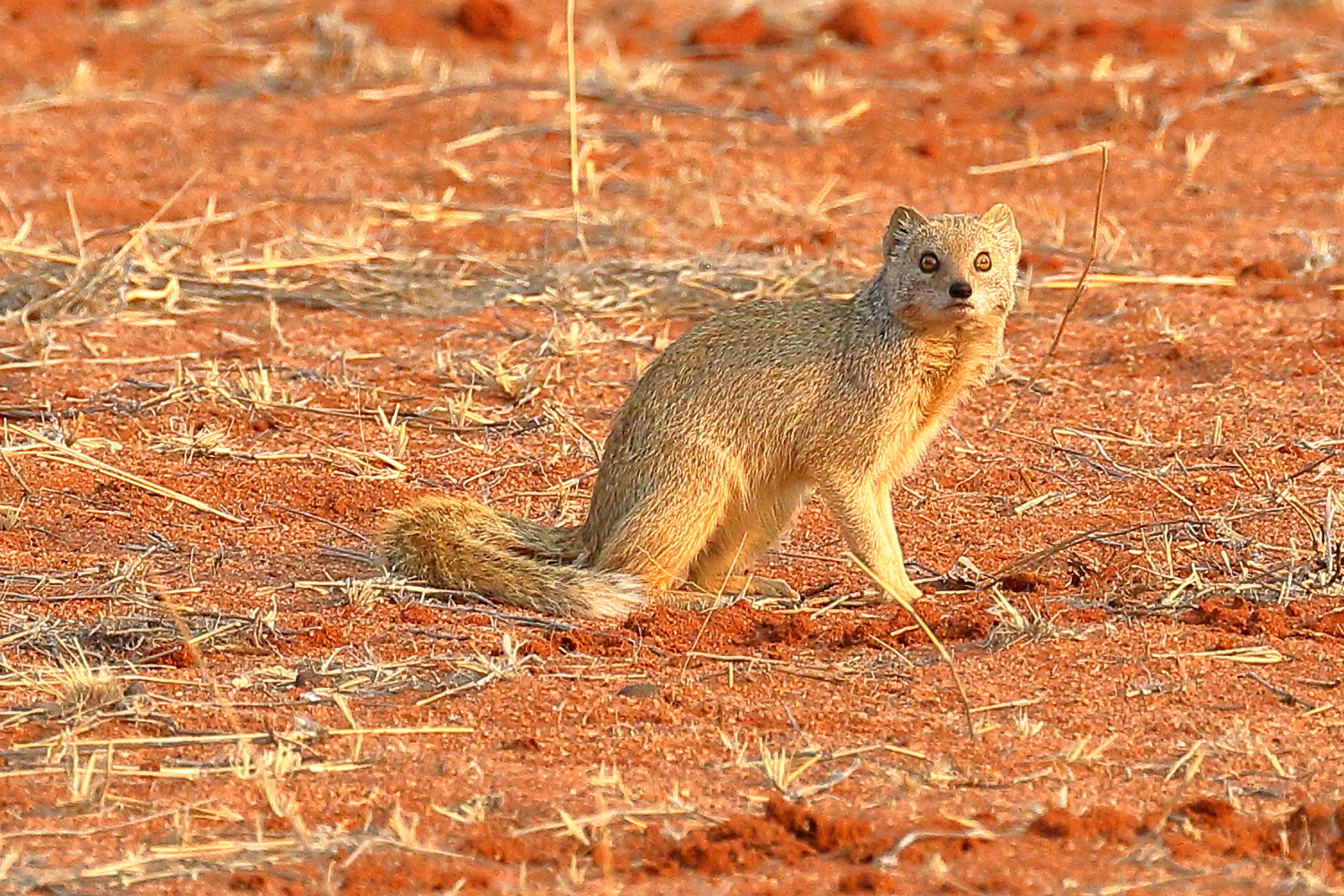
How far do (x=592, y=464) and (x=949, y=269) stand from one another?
5.25 feet

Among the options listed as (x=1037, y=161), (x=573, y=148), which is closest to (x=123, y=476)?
(x=573, y=148)

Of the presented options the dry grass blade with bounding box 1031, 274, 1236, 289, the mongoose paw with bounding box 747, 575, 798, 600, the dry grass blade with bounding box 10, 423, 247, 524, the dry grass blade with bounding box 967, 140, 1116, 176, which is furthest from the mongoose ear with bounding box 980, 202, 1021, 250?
the dry grass blade with bounding box 967, 140, 1116, 176

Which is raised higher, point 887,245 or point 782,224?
point 887,245

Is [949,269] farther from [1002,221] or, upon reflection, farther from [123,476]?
[123,476]

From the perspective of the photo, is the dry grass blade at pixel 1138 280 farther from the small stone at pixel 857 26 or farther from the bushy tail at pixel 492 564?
the small stone at pixel 857 26

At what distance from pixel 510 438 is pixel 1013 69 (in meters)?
5.57

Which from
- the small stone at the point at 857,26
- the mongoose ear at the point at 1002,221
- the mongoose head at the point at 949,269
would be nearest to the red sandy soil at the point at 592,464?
the small stone at the point at 857,26

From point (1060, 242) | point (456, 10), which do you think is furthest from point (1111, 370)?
point (456, 10)

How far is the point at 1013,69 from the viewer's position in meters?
11.4

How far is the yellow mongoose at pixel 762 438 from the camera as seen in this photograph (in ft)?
17.2

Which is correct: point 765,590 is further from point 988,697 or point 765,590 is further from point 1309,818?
point 1309,818

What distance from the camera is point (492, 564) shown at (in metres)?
5.19

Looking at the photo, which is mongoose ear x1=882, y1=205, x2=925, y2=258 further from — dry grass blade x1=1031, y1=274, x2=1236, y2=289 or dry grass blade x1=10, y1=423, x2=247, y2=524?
dry grass blade x1=1031, y1=274, x2=1236, y2=289

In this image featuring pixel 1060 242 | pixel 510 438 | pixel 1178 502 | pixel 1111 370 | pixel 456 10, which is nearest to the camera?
pixel 1178 502
